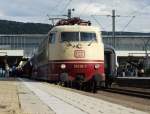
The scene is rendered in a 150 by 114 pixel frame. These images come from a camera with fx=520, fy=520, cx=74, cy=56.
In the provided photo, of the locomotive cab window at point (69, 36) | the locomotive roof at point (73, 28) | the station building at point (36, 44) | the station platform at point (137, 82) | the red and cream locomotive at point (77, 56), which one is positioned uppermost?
the station building at point (36, 44)

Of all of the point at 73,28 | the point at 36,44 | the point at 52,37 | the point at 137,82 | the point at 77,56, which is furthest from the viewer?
the point at 36,44

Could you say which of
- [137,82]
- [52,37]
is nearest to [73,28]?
[52,37]

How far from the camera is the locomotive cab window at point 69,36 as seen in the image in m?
29.3

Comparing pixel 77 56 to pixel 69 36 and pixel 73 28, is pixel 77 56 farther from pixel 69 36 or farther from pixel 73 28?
pixel 73 28

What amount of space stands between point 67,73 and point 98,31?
10.9ft

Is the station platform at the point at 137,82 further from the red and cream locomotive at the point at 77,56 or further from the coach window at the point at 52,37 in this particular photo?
the coach window at the point at 52,37

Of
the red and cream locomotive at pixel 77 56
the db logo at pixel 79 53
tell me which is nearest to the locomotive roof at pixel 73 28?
the red and cream locomotive at pixel 77 56

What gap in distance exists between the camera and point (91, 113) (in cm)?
1213

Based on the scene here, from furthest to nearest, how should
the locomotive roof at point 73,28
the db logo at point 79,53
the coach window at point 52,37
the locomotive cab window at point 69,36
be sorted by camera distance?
the coach window at point 52,37 → the locomotive roof at point 73,28 → the locomotive cab window at point 69,36 → the db logo at point 79,53

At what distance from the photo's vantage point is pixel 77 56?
1120 inches

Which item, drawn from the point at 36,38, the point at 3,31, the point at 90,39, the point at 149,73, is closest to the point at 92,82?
the point at 90,39

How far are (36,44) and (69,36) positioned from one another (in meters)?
93.4

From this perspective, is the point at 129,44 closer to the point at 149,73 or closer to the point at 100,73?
the point at 149,73

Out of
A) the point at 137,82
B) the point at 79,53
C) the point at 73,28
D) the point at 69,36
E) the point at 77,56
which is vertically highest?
the point at 73,28
